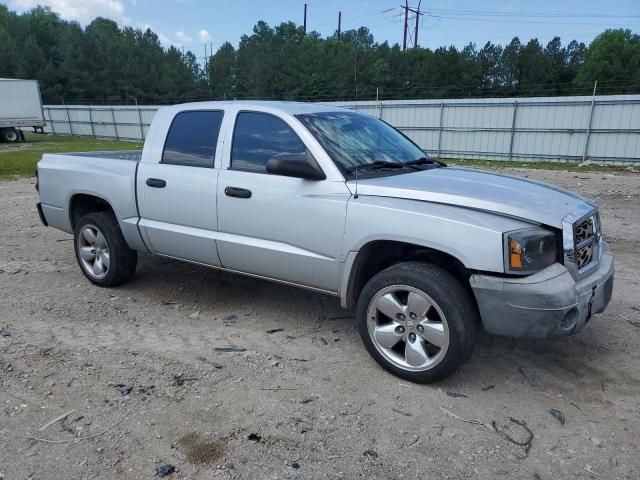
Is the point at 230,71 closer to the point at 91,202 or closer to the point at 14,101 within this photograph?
the point at 14,101

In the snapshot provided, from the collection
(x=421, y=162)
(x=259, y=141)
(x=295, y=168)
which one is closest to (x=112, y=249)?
(x=259, y=141)

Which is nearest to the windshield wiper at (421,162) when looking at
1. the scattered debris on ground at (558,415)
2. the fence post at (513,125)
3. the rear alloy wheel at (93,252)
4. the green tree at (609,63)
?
the scattered debris on ground at (558,415)

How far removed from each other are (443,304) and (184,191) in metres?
2.38

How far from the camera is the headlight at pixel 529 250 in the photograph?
2.84 meters

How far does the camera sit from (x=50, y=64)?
194ft

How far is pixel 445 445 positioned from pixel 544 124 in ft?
61.2

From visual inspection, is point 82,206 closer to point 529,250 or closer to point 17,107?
point 529,250

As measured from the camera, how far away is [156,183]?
4.39 m

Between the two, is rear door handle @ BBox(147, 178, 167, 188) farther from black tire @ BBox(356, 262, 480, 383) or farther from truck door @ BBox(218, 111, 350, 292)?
black tire @ BBox(356, 262, 480, 383)

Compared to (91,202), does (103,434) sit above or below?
below

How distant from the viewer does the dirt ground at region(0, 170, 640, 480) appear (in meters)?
2.56

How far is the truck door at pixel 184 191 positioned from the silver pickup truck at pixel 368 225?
0.5 inches

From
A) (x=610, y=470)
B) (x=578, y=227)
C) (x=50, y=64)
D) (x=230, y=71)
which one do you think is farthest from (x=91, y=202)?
(x=50, y=64)

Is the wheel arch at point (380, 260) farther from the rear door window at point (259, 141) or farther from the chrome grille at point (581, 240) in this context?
the rear door window at point (259, 141)
